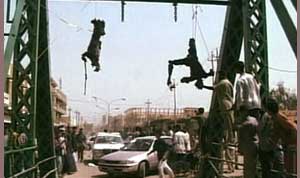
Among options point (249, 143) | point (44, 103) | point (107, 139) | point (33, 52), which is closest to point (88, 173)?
point (107, 139)

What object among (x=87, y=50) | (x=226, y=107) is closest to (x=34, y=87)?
(x=87, y=50)

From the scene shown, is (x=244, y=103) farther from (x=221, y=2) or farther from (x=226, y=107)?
(x=221, y=2)

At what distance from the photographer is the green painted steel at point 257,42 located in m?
9.76

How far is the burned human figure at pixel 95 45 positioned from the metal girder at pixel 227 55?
285cm

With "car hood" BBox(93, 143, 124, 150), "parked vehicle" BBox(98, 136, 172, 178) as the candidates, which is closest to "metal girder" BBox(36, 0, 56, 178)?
"parked vehicle" BBox(98, 136, 172, 178)

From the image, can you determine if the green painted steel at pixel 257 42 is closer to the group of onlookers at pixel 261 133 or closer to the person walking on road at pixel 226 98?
the person walking on road at pixel 226 98

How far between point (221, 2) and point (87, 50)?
3.35 m

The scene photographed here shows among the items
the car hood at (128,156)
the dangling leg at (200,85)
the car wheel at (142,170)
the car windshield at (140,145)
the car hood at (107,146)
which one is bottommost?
the car wheel at (142,170)

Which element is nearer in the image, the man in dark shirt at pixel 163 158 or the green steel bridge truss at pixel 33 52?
the green steel bridge truss at pixel 33 52

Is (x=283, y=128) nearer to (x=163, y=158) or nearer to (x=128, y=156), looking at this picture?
(x=163, y=158)

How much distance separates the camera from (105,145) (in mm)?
23406

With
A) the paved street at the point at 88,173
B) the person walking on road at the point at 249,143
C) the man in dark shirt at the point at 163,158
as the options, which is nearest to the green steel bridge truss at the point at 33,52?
the person walking on road at the point at 249,143

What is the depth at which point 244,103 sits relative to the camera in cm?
785

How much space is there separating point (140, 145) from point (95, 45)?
799cm
